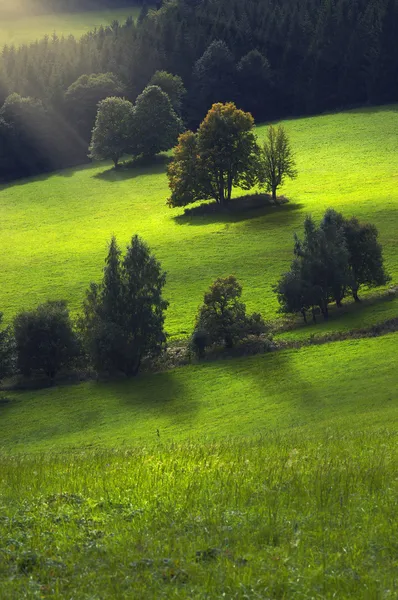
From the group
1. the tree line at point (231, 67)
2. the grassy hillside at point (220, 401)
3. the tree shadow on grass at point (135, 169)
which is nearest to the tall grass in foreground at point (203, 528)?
the grassy hillside at point (220, 401)

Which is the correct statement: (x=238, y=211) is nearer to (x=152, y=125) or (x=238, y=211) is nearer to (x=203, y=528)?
(x=152, y=125)

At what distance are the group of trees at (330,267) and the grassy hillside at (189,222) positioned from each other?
3.25m

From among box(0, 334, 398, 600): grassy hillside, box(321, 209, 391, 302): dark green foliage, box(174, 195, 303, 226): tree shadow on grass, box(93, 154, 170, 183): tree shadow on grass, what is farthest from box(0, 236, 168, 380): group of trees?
box(93, 154, 170, 183): tree shadow on grass

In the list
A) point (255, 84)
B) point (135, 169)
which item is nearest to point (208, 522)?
point (135, 169)

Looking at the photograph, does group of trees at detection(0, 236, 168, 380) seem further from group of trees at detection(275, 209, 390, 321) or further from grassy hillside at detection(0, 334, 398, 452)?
group of trees at detection(275, 209, 390, 321)

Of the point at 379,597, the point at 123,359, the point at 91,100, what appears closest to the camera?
the point at 379,597

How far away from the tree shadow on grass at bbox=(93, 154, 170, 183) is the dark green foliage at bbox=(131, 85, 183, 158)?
1.74 meters

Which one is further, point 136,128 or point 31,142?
point 31,142

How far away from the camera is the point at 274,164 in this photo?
4397 inches

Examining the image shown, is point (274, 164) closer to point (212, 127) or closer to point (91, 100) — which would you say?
point (212, 127)

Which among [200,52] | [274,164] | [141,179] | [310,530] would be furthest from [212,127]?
[310,530]

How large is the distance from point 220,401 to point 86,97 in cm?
13452

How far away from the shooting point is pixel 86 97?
174 m

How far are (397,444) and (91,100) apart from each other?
6400 inches
